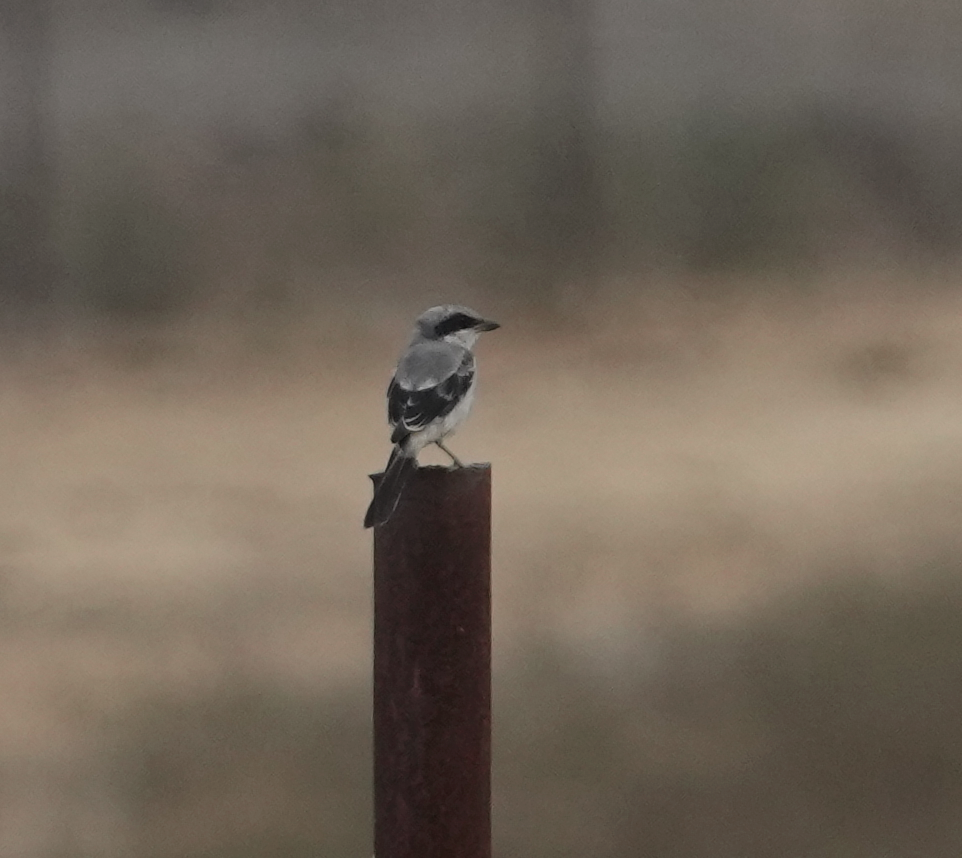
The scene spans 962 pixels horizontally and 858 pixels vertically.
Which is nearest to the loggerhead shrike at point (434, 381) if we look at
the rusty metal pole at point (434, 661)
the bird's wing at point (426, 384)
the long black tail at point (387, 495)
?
the bird's wing at point (426, 384)

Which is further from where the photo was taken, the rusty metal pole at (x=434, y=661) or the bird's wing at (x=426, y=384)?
the bird's wing at (x=426, y=384)

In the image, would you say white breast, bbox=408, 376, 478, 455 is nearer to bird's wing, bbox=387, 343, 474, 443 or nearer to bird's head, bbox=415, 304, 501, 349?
bird's wing, bbox=387, 343, 474, 443

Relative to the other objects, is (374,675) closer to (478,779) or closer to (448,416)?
(478,779)

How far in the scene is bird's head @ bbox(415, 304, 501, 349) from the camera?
5.91 meters

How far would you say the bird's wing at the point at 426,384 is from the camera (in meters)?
5.02

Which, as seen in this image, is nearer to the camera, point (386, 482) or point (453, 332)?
point (386, 482)

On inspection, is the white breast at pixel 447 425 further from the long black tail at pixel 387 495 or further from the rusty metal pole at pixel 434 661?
the rusty metal pole at pixel 434 661

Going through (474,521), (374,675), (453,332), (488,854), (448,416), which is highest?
(453,332)

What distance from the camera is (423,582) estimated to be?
375 centimetres

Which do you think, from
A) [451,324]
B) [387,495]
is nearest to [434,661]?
[387,495]

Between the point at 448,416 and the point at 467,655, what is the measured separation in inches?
64.0

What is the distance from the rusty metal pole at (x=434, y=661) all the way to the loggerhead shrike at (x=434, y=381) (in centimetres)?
51

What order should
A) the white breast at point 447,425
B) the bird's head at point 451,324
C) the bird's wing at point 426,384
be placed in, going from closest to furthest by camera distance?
the white breast at point 447,425
the bird's wing at point 426,384
the bird's head at point 451,324

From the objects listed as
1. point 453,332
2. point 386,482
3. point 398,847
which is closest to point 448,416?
point 453,332
